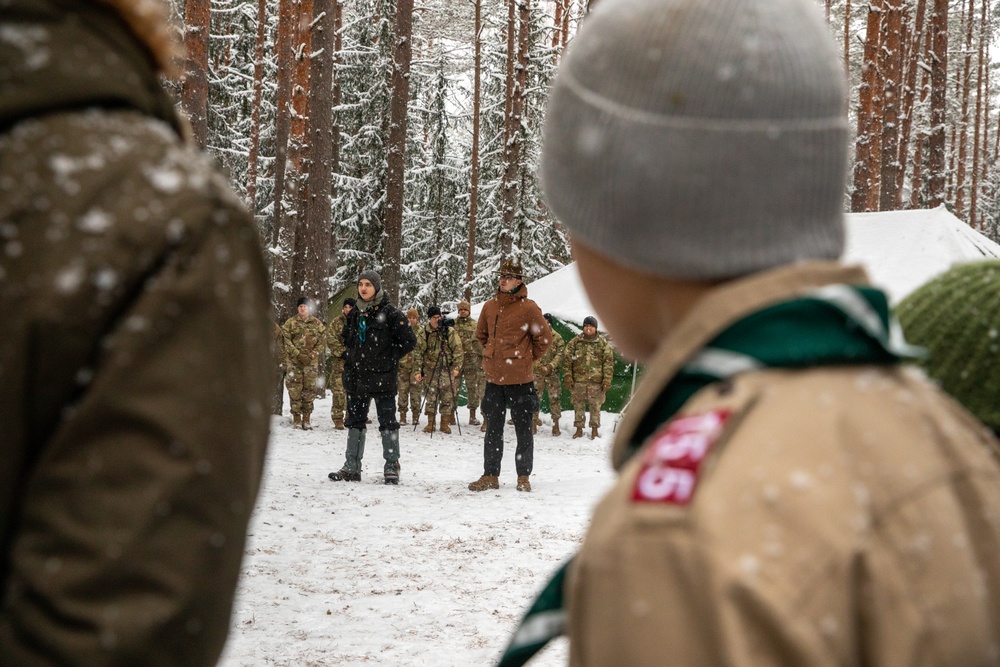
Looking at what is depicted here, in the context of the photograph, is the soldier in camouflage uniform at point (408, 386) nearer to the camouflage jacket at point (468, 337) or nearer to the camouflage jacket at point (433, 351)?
the camouflage jacket at point (433, 351)

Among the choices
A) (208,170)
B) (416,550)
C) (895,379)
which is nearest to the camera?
(895,379)

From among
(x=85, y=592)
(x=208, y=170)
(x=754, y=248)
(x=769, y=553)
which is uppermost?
(x=208, y=170)

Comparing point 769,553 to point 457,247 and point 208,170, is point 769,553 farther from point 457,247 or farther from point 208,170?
point 457,247

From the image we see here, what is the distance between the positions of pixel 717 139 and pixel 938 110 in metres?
15.2

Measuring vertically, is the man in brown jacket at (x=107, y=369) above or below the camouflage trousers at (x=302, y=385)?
above

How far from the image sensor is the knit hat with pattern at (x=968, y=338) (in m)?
1.47

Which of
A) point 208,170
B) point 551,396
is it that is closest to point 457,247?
point 551,396

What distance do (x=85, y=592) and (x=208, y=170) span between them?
0.51 metres

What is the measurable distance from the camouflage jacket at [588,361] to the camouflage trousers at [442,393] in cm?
184

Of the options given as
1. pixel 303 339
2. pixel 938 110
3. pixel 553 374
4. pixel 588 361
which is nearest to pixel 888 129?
pixel 938 110

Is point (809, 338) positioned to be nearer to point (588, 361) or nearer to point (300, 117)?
point (588, 361)

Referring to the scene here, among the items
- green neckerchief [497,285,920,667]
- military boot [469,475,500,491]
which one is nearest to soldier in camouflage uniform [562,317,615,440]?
military boot [469,475,500,491]

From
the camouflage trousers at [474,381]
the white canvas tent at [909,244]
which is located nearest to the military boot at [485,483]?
the white canvas tent at [909,244]

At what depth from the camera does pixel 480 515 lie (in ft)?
24.5
